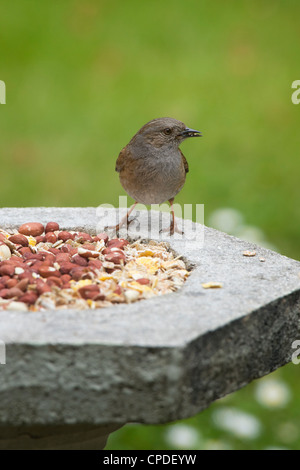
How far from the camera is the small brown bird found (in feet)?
9.21

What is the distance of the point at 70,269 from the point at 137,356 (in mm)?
621

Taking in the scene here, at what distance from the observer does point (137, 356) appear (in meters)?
1.66

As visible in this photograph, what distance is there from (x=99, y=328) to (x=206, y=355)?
26cm

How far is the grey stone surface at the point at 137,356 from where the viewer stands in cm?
167

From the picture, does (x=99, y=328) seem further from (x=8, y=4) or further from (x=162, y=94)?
(x=8, y=4)

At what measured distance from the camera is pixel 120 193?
5211 mm

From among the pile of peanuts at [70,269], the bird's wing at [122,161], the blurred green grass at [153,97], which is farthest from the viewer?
the blurred green grass at [153,97]

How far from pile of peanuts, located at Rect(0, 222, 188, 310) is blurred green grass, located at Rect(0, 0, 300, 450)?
242 cm

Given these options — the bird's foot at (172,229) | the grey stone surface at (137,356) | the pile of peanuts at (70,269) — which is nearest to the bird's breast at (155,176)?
the bird's foot at (172,229)

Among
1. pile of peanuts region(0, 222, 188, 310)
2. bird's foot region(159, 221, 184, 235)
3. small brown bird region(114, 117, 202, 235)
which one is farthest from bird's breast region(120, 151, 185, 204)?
pile of peanuts region(0, 222, 188, 310)

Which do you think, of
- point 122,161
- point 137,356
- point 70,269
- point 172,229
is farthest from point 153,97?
point 137,356

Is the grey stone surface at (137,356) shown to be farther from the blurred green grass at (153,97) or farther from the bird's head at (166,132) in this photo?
the blurred green grass at (153,97)

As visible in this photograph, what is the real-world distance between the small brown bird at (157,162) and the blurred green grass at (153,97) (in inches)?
83.4
